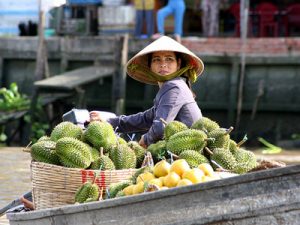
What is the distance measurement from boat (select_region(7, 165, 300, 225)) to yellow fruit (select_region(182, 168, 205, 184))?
10.7 inches

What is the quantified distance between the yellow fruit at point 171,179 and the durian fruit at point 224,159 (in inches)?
18.2

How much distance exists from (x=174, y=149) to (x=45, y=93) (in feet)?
33.1

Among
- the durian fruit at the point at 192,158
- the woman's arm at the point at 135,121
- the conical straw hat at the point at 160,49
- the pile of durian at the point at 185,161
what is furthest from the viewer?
the woman's arm at the point at 135,121

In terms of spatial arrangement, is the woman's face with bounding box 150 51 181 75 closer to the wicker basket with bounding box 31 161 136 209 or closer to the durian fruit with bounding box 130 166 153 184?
the wicker basket with bounding box 31 161 136 209

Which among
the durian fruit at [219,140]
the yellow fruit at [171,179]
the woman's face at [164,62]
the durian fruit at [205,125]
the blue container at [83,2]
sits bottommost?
the blue container at [83,2]

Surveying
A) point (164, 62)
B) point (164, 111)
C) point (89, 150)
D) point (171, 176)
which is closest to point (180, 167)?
point (171, 176)

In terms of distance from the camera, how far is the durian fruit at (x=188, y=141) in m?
5.39

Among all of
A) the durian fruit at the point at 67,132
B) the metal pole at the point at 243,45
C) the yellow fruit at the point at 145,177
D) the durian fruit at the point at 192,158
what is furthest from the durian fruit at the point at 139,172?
the metal pole at the point at 243,45

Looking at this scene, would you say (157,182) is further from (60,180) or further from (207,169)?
(60,180)

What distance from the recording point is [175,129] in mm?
5633

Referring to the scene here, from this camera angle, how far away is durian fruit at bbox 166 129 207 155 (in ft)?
17.7

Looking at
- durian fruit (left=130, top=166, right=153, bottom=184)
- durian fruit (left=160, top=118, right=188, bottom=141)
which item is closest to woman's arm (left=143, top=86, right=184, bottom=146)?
durian fruit (left=160, top=118, right=188, bottom=141)

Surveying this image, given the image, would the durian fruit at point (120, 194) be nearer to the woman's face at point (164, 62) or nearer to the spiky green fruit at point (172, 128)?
the spiky green fruit at point (172, 128)

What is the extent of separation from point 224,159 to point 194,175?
488 mm
